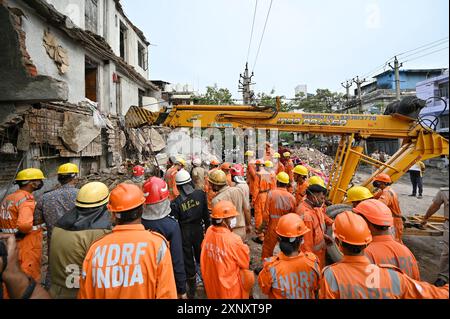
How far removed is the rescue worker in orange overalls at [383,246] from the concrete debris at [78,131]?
8.75m

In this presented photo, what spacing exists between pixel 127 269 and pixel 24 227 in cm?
213

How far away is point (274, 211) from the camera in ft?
13.0

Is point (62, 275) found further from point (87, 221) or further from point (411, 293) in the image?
point (411, 293)

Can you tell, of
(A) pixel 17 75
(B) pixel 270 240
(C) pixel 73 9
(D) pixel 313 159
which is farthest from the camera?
(D) pixel 313 159

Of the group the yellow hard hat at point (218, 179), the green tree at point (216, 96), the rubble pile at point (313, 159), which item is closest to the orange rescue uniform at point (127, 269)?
the yellow hard hat at point (218, 179)

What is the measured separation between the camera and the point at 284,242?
2.07 metres

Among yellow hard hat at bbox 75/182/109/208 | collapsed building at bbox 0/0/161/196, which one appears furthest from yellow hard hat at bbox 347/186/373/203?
collapsed building at bbox 0/0/161/196

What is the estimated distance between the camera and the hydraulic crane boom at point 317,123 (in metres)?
5.18

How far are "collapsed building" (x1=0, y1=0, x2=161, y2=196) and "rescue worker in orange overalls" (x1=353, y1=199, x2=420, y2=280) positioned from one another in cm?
515

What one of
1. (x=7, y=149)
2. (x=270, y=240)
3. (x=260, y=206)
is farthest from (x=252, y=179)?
(x=7, y=149)

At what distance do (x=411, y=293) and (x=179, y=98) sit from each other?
84.6ft

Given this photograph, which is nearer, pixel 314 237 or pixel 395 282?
pixel 395 282

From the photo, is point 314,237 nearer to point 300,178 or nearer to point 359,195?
point 359,195
